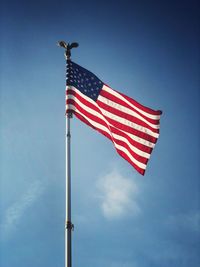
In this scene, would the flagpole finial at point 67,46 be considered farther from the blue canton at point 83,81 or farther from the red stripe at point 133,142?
the red stripe at point 133,142

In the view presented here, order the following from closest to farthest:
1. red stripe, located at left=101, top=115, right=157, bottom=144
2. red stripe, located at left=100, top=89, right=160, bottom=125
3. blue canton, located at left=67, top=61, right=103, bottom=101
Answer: red stripe, located at left=101, top=115, right=157, bottom=144 → blue canton, located at left=67, top=61, right=103, bottom=101 → red stripe, located at left=100, top=89, right=160, bottom=125

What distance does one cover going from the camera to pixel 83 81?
550 inches

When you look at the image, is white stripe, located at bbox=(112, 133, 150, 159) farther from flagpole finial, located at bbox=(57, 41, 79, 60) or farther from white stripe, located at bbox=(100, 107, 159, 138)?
flagpole finial, located at bbox=(57, 41, 79, 60)

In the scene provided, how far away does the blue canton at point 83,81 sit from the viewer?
13.6 m

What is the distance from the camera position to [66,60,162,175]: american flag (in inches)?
517

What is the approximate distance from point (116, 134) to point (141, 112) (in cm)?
153

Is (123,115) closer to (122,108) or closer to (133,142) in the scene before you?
(122,108)

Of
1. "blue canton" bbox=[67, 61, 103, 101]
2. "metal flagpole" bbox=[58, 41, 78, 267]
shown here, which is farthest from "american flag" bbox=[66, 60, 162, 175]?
"metal flagpole" bbox=[58, 41, 78, 267]

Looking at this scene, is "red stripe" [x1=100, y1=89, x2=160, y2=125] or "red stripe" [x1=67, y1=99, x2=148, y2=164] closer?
"red stripe" [x1=67, y1=99, x2=148, y2=164]

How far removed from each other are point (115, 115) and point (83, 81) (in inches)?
71.3

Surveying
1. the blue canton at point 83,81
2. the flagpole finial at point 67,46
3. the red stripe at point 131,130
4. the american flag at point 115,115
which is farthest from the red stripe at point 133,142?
the flagpole finial at point 67,46

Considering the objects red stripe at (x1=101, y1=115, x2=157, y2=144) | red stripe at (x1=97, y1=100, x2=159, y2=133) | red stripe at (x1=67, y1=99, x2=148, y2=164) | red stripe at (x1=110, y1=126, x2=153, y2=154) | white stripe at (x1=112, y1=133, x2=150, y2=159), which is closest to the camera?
red stripe at (x1=67, y1=99, x2=148, y2=164)

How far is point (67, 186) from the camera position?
10.8 metres

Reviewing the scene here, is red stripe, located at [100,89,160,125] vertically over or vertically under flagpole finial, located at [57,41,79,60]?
under
